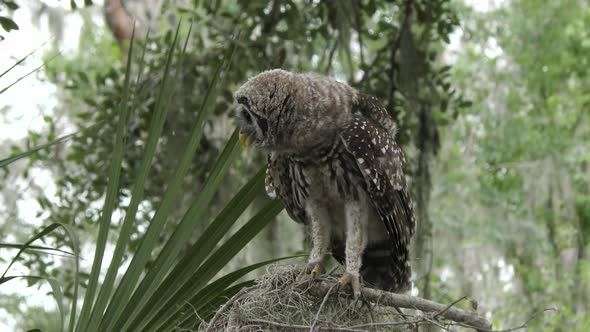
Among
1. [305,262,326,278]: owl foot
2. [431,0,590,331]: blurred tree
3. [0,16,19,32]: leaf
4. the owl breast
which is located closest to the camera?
[305,262,326,278]: owl foot

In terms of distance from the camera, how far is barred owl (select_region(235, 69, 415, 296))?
8.73 ft

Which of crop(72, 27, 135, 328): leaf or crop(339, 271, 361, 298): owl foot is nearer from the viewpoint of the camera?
crop(72, 27, 135, 328): leaf

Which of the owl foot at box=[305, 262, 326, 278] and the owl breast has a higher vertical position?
the owl breast

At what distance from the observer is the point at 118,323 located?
7.12 feet

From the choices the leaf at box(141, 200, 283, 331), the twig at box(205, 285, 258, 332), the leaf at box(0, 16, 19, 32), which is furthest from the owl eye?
the leaf at box(0, 16, 19, 32)

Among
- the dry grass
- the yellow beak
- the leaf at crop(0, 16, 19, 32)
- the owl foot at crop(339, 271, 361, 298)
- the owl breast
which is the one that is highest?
the leaf at crop(0, 16, 19, 32)

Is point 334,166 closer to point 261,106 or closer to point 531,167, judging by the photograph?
point 261,106

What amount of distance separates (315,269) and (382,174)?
0.43 metres

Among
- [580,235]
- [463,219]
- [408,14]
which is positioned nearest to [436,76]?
[408,14]

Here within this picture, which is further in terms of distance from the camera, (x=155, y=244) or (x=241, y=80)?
(x=241, y=80)

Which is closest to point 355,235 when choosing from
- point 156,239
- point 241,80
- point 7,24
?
point 156,239

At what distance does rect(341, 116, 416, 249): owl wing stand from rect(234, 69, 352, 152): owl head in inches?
4.1

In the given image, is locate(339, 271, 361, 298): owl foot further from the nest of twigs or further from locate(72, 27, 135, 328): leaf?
locate(72, 27, 135, 328): leaf

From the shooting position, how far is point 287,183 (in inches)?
115
